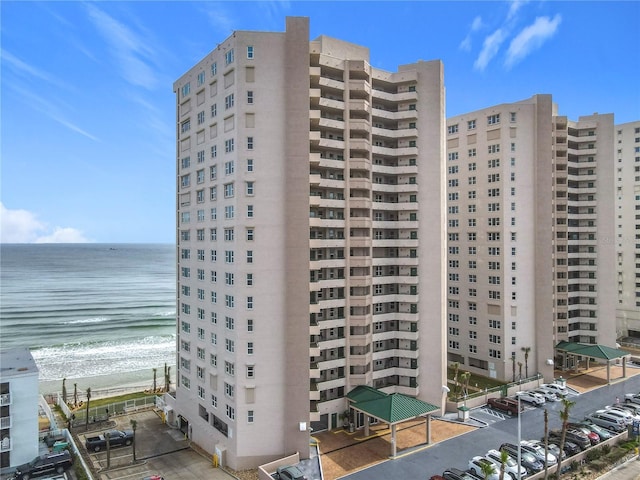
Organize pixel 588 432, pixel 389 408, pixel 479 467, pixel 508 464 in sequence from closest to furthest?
pixel 479 467
pixel 508 464
pixel 389 408
pixel 588 432

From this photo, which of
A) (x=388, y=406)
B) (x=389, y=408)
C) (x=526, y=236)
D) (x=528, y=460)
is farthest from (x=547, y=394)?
(x=389, y=408)

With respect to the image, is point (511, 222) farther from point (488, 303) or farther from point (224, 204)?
point (224, 204)

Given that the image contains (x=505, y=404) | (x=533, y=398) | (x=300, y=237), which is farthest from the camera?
(x=533, y=398)

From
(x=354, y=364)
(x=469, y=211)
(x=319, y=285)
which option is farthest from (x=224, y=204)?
(x=469, y=211)

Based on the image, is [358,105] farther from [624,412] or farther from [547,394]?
[624,412]

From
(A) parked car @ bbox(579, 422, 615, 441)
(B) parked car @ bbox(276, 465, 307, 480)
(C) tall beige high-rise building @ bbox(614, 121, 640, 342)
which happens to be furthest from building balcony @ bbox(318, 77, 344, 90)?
(C) tall beige high-rise building @ bbox(614, 121, 640, 342)
